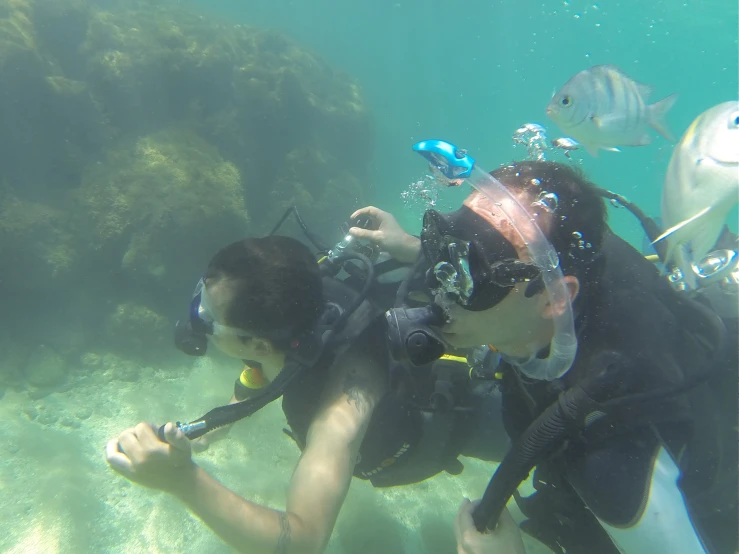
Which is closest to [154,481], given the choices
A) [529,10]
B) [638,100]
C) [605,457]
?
[605,457]

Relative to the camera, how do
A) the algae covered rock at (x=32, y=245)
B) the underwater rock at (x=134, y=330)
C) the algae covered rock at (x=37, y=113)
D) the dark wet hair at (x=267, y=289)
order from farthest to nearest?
the algae covered rock at (x=37, y=113) → the underwater rock at (x=134, y=330) → the algae covered rock at (x=32, y=245) → the dark wet hair at (x=267, y=289)

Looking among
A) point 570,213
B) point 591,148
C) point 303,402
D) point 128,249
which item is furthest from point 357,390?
point 128,249

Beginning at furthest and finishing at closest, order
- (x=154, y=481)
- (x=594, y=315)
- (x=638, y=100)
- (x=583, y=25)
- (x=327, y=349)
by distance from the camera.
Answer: (x=583, y=25) → (x=638, y=100) → (x=327, y=349) → (x=154, y=481) → (x=594, y=315)

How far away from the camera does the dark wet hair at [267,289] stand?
7.50 feet

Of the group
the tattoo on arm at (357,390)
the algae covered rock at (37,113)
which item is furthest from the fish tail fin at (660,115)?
the algae covered rock at (37,113)

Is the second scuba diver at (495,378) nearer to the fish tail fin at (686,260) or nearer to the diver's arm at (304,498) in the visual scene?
the diver's arm at (304,498)

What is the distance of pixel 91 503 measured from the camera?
405cm

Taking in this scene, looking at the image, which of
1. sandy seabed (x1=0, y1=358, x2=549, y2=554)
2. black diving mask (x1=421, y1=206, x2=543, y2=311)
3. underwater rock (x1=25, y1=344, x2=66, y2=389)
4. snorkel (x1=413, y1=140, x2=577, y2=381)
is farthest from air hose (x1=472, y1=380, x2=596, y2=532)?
underwater rock (x1=25, y1=344, x2=66, y2=389)

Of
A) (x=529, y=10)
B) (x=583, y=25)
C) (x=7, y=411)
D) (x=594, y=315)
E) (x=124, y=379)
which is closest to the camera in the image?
(x=594, y=315)

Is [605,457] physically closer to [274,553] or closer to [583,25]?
[274,553]

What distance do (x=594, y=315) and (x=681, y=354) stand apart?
0.45 m

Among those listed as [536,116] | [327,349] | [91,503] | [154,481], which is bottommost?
[536,116]

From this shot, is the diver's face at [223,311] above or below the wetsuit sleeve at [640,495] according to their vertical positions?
below

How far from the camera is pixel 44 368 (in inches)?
250
